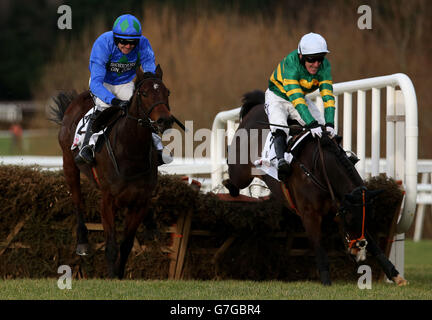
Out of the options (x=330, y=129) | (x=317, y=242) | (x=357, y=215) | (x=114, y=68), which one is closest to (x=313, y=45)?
(x=330, y=129)

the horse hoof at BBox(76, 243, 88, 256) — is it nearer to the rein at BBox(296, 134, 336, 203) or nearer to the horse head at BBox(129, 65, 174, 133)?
the horse head at BBox(129, 65, 174, 133)

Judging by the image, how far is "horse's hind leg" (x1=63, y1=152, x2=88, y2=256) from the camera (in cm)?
826

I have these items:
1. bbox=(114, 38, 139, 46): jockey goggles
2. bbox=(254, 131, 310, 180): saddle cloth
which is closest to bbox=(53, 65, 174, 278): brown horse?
bbox=(114, 38, 139, 46): jockey goggles

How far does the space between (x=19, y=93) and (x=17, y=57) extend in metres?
2.70

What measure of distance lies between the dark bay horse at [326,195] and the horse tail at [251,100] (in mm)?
1154

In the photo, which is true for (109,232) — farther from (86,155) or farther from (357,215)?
(357,215)

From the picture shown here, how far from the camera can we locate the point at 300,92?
311 inches

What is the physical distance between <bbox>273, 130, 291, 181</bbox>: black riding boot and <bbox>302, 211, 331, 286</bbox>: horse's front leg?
44cm

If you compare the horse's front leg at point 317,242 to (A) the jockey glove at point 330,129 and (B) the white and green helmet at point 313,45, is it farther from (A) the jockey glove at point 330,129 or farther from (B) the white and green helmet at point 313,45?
(B) the white and green helmet at point 313,45

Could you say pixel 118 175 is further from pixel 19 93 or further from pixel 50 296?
pixel 19 93

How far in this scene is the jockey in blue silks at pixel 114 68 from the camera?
7.84m

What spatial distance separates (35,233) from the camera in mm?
8531

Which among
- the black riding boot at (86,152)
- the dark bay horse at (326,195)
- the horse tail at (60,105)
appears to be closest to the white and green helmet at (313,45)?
the dark bay horse at (326,195)
